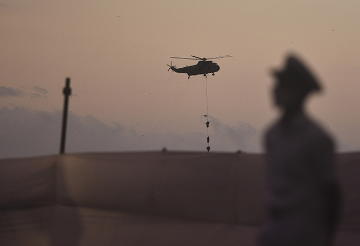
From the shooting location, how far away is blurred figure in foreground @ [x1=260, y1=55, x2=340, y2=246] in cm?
249

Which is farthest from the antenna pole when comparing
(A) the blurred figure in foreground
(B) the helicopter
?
(B) the helicopter

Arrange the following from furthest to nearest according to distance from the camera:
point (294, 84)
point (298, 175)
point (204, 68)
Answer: point (204, 68)
point (294, 84)
point (298, 175)

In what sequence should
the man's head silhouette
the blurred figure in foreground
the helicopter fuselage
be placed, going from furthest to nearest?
1. the helicopter fuselage
2. the man's head silhouette
3. the blurred figure in foreground

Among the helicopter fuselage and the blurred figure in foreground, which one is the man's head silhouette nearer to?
the blurred figure in foreground

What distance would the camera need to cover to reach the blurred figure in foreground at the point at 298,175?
8.18 feet

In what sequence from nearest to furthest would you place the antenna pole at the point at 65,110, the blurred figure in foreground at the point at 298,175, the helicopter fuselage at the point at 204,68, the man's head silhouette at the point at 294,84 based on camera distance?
the blurred figure in foreground at the point at 298,175, the man's head silhouette at the point at 294,84, the antenna pole at the point at 65,110, the helicopter fuselage at the point at 204,68

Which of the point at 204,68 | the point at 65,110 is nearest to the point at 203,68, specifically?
the point at 204,68

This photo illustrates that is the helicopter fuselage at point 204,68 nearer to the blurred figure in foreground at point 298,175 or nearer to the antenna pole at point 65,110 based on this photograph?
the antenna pole at point 65,110

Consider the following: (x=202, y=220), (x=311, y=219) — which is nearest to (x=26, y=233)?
(x=202, y=220)

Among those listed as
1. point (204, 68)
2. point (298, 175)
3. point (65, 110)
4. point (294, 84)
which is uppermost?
point (204, 68)

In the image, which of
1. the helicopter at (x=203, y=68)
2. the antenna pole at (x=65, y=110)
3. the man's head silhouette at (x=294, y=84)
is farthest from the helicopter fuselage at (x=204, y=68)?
→ the man's head silhouette at (x=294, y=84)

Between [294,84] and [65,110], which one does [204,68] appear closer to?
[65,110]

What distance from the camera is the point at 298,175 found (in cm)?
254

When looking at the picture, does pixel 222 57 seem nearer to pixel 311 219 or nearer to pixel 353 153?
pixel 353 153
